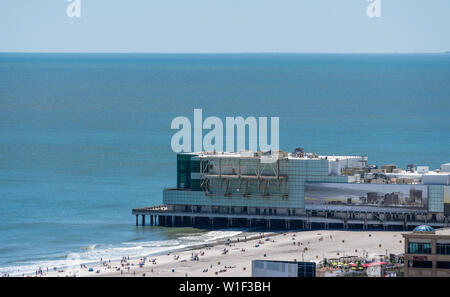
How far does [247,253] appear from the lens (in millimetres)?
A: 98625

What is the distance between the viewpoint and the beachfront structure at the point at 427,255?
69.3m

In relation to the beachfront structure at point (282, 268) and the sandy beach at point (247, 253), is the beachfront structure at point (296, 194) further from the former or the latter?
the beachfront structure at point (282, 268)

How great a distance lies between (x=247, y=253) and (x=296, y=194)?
15852mm

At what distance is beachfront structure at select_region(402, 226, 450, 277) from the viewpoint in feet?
227

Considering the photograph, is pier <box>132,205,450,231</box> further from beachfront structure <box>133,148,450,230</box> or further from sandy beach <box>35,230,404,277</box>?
sandy beach <box>35,230,404,277</box>

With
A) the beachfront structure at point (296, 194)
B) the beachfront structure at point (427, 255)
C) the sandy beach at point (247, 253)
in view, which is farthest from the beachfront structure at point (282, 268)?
the beachfront structure at point (296, 194)

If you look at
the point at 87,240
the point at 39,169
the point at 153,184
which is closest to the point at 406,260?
the point at 87,240

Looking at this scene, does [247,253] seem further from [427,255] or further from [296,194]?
[427,255]

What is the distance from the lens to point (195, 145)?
176250 mm

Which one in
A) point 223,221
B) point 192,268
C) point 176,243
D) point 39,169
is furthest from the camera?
point 39,169

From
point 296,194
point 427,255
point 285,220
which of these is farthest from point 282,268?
point 285,220

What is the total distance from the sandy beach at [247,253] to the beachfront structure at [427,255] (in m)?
17.0
